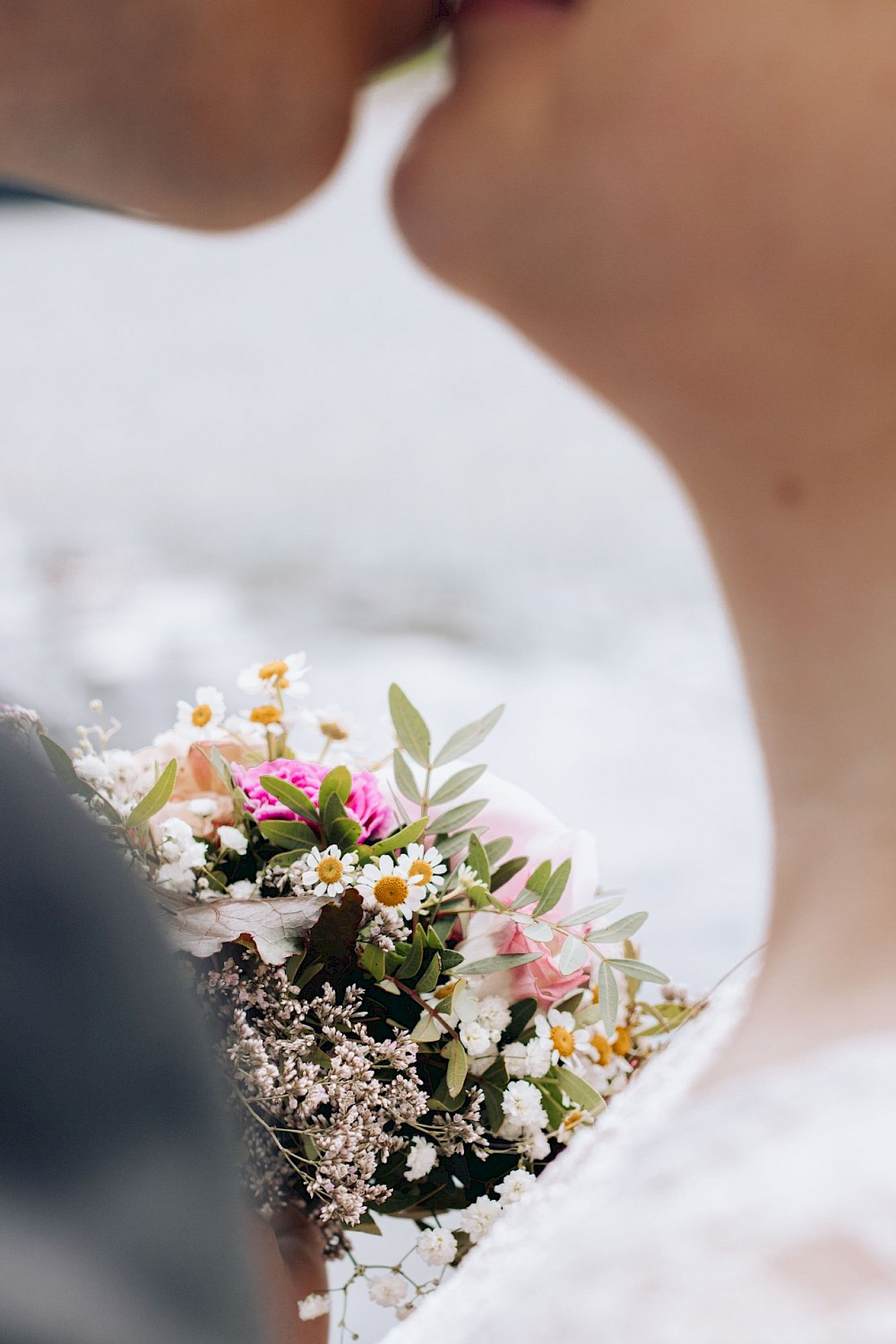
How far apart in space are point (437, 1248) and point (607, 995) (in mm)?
132

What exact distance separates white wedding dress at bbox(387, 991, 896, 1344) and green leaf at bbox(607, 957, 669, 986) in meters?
0.18

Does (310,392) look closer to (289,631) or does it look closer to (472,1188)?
(289,631)

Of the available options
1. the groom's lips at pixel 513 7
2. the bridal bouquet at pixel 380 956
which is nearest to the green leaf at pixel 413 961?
the bridal bouquet at pixel 380 956

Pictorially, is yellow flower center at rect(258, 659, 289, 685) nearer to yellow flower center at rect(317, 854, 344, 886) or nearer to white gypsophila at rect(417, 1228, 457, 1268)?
yellow flower center at rect(317, 854, 344, 886)

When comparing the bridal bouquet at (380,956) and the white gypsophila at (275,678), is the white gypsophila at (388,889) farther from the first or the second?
the white gypsophila at (275,678)

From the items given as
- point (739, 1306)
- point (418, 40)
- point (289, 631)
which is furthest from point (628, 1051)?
point (289, 631)

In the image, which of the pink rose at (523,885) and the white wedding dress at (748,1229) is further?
the pink rose at (523,885)

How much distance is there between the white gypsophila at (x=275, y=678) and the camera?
523 mm

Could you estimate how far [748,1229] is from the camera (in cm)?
24

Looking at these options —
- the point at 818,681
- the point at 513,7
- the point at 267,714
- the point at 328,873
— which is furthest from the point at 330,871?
the point at 513,7

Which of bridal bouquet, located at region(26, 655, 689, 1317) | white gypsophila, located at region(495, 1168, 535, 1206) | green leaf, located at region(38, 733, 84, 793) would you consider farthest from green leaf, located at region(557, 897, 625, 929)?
green leaf, located at region(38, 733, 84, 793)

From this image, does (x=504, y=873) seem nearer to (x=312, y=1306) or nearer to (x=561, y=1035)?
(x=561, y=1035)

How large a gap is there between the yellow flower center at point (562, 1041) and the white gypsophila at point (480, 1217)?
2.7 inches

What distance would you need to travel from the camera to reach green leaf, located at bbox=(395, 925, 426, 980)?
0.45 m
